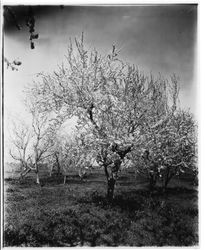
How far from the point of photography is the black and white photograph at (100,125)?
3.93m

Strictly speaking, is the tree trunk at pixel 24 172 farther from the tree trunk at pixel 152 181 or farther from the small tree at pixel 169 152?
the tree trunk at pixel 152 181

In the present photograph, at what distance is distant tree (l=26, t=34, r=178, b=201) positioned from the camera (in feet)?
13.3

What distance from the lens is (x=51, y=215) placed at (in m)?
3.93

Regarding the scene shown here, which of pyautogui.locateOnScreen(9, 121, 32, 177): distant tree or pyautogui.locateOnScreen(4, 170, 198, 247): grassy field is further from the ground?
pyautogui.locateOnScreen(9, 121, 32, 177): distant tree

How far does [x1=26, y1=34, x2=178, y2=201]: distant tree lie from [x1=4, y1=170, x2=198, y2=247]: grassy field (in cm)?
53

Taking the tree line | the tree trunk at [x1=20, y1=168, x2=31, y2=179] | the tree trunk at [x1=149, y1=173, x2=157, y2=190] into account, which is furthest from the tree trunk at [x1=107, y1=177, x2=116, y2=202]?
the tree trunk at [x1=20, y1=168, x2=31, y2=179]

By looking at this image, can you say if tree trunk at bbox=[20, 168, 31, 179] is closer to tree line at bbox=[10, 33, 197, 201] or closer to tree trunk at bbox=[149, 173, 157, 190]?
tree line at bbox=[10, 33, 197, 201]

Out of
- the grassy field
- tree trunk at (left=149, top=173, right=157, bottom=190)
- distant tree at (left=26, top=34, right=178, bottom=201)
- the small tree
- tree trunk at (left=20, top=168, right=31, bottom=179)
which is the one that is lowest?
the grassy field

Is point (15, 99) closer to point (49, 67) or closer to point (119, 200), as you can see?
point (49, 67)

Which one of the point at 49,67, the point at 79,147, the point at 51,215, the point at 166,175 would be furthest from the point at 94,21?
the point at 51,215

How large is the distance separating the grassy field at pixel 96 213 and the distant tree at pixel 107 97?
1.75 ft

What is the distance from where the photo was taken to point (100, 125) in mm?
4078

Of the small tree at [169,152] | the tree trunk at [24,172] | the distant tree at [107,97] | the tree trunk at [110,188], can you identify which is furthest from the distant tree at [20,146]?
the small tree at [169,152]

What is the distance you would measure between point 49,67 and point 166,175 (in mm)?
2046
